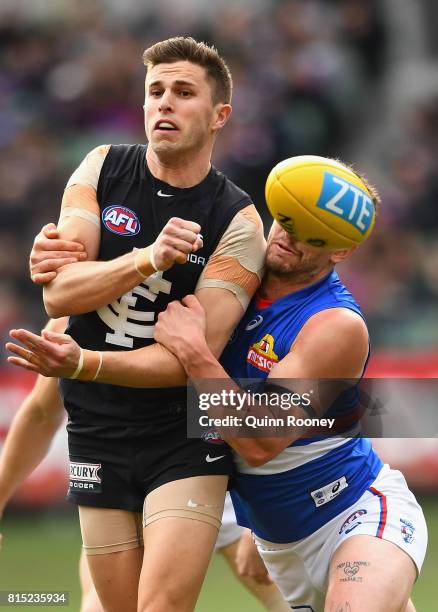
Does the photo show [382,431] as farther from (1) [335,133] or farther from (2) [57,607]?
(1) [335,133]

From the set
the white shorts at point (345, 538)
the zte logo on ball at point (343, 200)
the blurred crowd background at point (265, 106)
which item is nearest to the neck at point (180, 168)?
the zte logo on ball at point (343, 200)

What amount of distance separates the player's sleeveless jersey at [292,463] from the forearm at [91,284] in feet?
2.51

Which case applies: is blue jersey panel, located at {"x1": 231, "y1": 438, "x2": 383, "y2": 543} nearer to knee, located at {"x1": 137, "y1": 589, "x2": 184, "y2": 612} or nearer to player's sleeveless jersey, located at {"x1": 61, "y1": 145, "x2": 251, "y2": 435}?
player's sleeveless jersey, located at {"x1": 61, "y1": 145, "x2": 251, "y2": 435}

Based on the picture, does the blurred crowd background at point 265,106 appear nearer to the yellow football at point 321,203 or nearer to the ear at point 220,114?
the ear at point 220,114

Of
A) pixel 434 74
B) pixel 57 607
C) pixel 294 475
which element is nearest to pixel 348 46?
pixel 434 74

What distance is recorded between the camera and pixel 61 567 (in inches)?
349

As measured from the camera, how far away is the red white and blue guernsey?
5473mm

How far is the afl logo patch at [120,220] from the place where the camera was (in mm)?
5367

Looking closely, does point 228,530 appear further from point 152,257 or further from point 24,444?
point 152,257

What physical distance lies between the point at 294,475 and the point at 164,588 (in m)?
0.91

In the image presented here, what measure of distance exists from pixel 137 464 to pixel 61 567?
3834 millimetres

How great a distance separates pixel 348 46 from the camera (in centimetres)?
1455

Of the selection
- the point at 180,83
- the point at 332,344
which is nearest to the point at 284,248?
the point at 332,344

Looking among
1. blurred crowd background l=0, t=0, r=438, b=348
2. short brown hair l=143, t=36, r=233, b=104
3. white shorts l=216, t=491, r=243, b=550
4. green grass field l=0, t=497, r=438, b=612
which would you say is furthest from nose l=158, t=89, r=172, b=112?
blurred crowd background l=0, t=0, r=438, b=348
